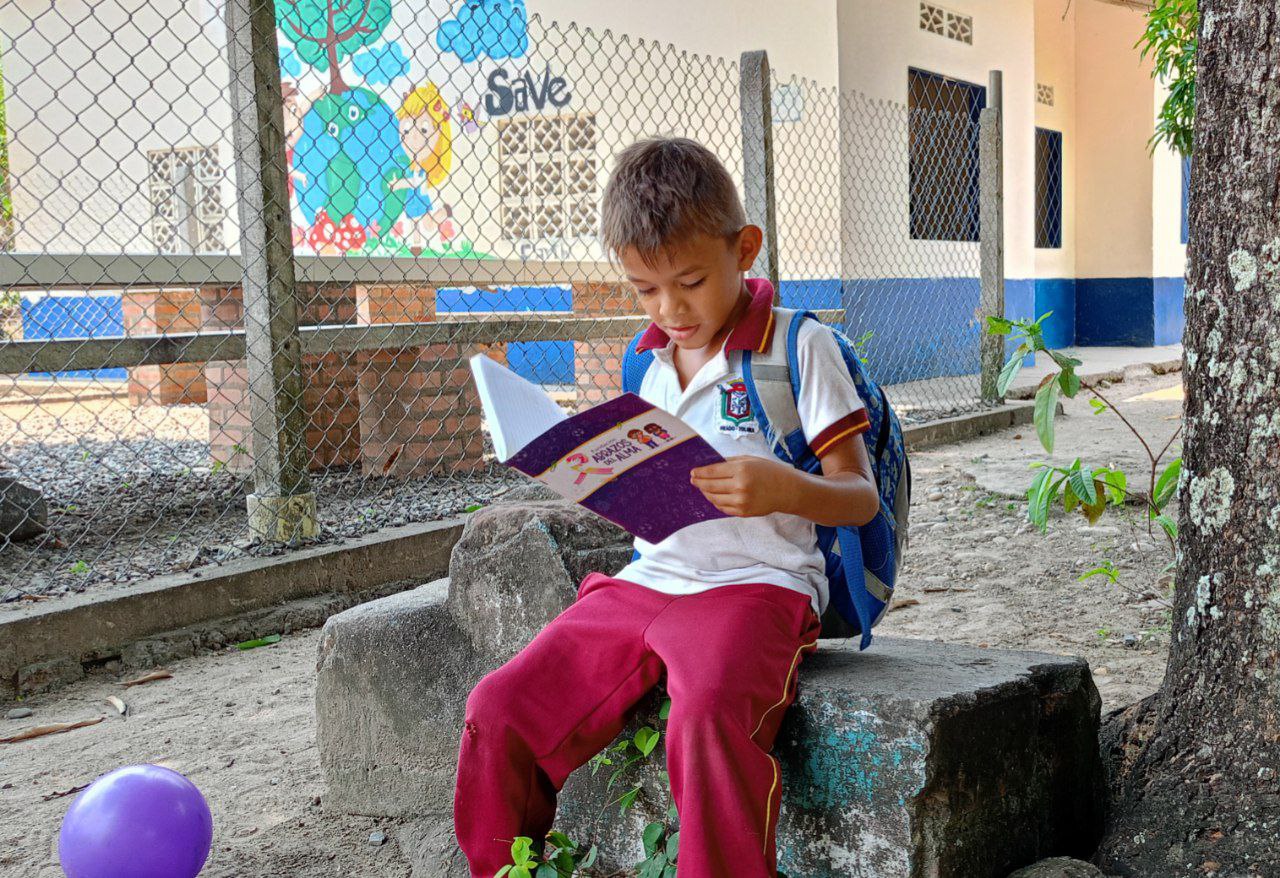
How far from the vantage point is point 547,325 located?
5.16 m

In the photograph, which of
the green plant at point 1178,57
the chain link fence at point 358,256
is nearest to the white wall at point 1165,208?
the chain link fence at point 358,256

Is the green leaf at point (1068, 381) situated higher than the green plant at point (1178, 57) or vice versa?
the green plant at point (1178, 57)

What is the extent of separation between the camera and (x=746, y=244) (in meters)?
1.83

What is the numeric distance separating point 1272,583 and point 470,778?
117 centimetres

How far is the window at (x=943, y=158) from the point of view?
10.8 metres

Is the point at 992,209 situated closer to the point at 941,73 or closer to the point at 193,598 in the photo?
the point at 941,73

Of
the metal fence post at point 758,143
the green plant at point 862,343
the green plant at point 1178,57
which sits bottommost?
the green plant at point 862,343

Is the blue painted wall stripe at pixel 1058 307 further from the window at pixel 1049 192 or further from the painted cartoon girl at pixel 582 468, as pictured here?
the painted cartoon girl at pixel 582 468

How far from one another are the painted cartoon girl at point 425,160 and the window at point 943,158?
404 cm

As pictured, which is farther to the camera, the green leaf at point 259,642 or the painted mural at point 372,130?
the painted mural at point 372,130

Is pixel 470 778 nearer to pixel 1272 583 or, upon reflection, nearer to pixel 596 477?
pixel 596 477

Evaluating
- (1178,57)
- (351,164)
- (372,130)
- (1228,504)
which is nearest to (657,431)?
(1228,504)

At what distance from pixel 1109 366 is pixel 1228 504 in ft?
33.2

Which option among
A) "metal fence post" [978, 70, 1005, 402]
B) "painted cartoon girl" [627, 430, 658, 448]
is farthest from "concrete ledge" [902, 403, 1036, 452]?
"painted cartoon girl" [627, 430, 658, 448]
